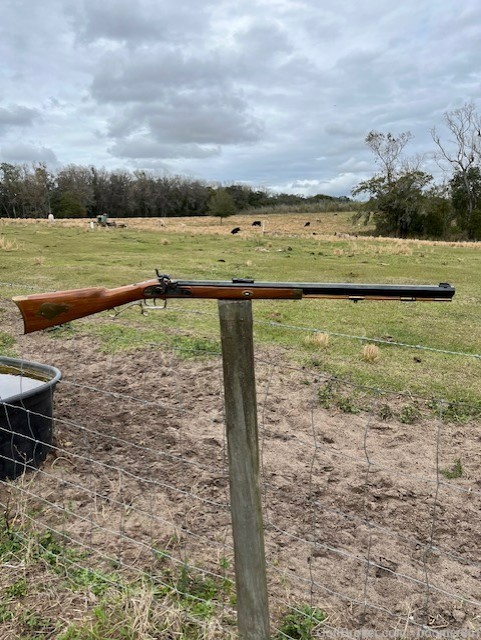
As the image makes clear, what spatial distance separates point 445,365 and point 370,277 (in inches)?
304

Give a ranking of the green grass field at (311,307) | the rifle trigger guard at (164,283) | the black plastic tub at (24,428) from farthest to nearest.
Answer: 1. the green grass field at (311,307)
2. the black plastic tub at (24,428)
3. the rifle trigger guard at (164,283)

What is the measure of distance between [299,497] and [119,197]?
3530 inches

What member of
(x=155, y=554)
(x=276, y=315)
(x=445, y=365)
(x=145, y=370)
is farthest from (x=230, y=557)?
(x=276, y=315)

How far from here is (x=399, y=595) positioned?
8.84ft

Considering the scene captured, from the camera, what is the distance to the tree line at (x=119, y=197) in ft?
230

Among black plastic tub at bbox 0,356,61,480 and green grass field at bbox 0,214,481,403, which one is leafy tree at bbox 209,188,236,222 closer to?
green grass field at bbox 0,214,481,403

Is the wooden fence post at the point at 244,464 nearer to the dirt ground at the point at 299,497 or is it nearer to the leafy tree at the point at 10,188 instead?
the dirt ground at the point at 299,497

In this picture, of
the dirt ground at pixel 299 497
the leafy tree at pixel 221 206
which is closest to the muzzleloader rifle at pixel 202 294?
the dirt ground at pixel 299 497

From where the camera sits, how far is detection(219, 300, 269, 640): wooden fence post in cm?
186

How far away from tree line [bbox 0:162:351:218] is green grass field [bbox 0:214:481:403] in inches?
2032

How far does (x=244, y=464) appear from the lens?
1986mm

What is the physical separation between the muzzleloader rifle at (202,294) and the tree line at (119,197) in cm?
6756

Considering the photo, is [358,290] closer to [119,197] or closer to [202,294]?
[202,294]

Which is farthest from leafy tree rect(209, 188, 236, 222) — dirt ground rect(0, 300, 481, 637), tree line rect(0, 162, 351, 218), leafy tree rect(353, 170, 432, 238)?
dirt ground rect(0, 300, 481, 637)
